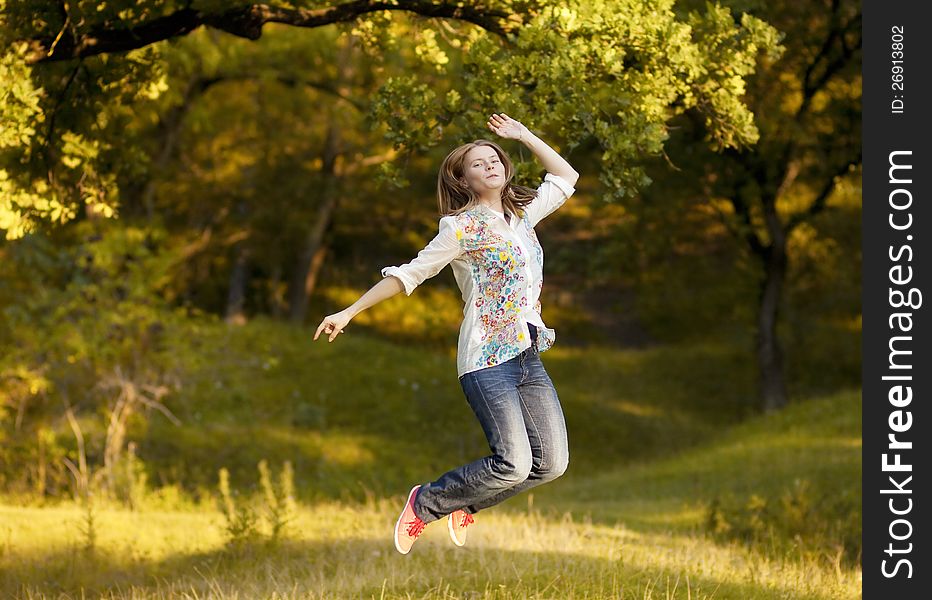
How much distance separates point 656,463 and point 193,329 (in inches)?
332

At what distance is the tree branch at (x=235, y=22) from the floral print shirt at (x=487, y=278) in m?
2.67

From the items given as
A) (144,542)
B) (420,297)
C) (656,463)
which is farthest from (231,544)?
(420,297)

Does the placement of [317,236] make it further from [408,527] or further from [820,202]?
[408,527]

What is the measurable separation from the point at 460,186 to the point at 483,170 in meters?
0.19

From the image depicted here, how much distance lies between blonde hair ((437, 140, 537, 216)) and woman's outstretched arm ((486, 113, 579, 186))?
0.27 m

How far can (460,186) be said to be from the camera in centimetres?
626

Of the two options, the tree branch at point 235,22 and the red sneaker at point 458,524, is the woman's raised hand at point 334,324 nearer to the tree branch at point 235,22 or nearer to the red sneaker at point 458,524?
the red sneaker at point 458,524

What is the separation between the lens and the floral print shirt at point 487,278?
5.89 m

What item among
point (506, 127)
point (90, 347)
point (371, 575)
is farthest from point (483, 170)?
point (90, 347)

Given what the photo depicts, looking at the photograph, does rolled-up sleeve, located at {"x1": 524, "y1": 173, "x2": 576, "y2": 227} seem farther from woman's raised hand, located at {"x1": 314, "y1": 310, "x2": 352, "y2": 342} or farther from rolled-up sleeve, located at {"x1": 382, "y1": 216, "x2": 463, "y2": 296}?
woman's raised hand, located at {"x1": 314, "y1": 310, "x2": 352, "y2": 342}

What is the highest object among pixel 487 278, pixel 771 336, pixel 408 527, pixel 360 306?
pixel 771 336

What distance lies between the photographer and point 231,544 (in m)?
9.90

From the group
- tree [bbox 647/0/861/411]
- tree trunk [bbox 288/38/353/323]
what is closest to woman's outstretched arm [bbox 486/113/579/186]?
tree [bbox 647/0/861/411]

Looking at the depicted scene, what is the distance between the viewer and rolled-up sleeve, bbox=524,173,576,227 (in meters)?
6.45
